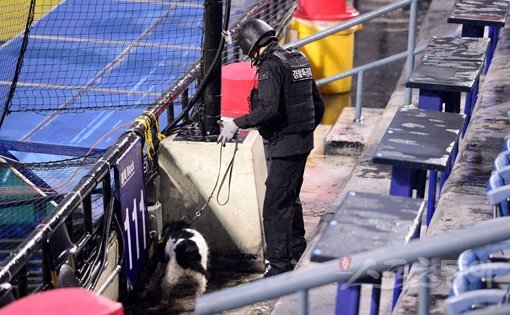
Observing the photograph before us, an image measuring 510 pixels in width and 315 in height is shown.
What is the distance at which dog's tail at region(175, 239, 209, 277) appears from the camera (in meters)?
7.68

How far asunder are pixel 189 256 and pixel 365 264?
4.33 metres

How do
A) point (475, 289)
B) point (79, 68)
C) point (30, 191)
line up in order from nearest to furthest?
point (475, 289) < point (30, 191) < point (79, 68)

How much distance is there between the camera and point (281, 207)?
791 cm

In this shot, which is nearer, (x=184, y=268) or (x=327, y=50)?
(x=184, y=268)

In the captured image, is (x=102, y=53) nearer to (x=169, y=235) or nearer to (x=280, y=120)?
(x=169, y=235)

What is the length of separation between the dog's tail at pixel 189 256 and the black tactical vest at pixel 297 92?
1.15 m

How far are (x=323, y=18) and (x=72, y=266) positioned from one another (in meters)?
7.42

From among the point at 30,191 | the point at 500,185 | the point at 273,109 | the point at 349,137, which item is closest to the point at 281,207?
the point at 273,109

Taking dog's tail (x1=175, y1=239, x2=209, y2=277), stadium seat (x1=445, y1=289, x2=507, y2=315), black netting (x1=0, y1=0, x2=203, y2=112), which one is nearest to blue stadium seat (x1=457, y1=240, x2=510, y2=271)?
stadium seat (x1=445, y1=289, x2=507, y2=315)

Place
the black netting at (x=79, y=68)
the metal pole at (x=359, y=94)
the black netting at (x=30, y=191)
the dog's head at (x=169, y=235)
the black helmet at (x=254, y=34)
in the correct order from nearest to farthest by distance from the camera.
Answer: the black helmet at (x=254, y=34) < the dog's head at (x=169, y=235) < the black netting at (x=30, y=191) < the black netting at (x=79, y=68) < the metal pole at (x=359, y=94)

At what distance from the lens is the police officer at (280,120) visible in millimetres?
7695

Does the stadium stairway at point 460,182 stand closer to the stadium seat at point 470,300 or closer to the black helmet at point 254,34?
the stadium seat at point 470,300

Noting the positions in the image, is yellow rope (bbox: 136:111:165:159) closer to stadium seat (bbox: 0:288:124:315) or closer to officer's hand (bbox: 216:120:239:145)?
officer's hand (bbox: 216:120:239:145)

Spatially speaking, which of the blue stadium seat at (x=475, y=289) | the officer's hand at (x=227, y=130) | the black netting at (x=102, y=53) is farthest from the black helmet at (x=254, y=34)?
the blue stadium seat at (x=475, y=289)
